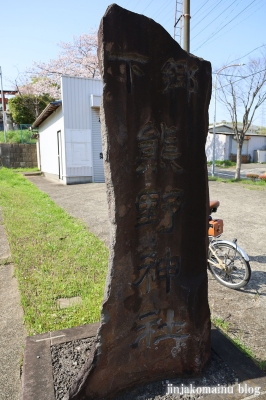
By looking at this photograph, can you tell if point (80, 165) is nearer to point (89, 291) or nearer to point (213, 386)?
point (89, 291)

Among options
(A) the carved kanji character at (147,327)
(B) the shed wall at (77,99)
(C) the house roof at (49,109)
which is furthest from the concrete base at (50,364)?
(C) the house roof at (49,109)

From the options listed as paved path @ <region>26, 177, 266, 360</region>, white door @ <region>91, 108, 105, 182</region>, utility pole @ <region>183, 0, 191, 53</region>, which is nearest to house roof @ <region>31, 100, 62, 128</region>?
white door @ <region>91, 108, 105, 182</region>

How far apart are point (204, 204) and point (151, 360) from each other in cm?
122

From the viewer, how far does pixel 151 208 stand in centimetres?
204

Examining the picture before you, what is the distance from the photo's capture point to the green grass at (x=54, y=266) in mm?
3109

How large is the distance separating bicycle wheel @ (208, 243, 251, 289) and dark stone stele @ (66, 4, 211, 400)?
63.4 inches

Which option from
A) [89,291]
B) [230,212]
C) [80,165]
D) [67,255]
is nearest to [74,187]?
[80,165]

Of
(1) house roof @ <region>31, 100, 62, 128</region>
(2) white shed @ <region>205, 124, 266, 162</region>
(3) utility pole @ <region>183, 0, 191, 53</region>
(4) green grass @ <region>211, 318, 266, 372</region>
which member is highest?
(3) utility pole @ <region>183, 0, 191, 53</region>

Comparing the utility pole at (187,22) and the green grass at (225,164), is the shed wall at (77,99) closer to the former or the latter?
the utility pole at (187,22)

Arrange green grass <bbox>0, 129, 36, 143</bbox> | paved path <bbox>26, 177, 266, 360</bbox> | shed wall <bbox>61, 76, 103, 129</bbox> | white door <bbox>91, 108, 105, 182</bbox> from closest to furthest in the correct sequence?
1. paved path <bbox>26, 177, 266, 360</bbox>
2. shed wall <bbox>61, 76, 103, 129</bbox>
3. white door <bbox>91, 108, 105, 182</bbox>
4. green grass <bbox>0, 129, 36, 143</bbox>

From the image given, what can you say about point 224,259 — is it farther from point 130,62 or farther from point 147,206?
point 130,62

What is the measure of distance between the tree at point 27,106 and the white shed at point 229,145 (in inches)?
629

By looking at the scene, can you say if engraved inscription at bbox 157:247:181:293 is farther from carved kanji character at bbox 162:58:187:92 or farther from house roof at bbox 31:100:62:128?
house roof at bbox 31:100:62:128

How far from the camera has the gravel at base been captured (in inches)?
80.7
